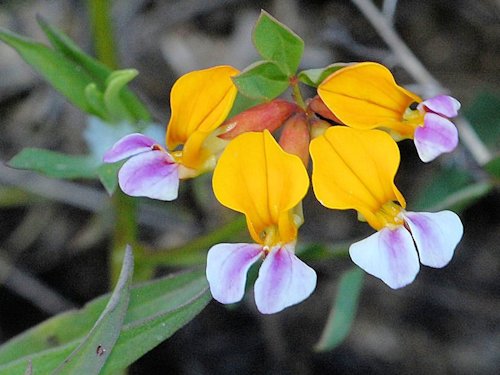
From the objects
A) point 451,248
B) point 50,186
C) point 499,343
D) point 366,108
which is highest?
point 366,108

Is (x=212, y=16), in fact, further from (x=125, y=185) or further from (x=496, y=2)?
(x=125, y=185)

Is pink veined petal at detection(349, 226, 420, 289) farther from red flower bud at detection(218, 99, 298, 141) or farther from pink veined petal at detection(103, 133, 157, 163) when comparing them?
pink veined petal at detection(103, 133, 157, 163)

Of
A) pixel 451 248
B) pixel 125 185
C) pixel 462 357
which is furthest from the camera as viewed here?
pixel 462 357

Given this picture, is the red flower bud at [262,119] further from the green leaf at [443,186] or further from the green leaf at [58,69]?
the green leaf at [443,186]

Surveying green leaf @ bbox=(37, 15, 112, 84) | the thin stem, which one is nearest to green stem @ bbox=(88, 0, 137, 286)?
green leaf @ bbox=(37, 15, 112, 84)

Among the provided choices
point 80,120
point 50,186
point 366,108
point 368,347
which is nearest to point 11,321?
point 50,186
